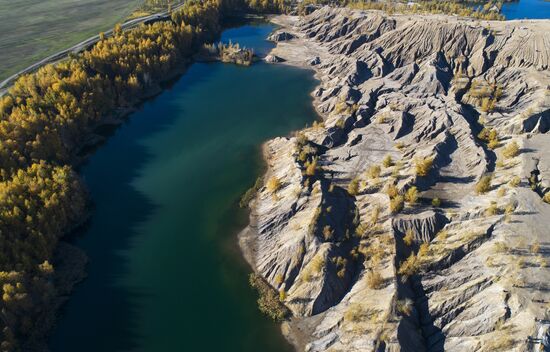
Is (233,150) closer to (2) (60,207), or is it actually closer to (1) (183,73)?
(2) (60,207)

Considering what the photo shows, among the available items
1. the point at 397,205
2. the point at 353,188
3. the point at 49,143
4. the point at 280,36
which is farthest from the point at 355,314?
the point at 280,36

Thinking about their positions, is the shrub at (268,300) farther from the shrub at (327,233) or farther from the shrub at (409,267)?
the shrub at (409,267)

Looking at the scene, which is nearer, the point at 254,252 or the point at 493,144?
the point at 254,252

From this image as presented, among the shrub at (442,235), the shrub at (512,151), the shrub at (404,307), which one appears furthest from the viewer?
the shrub at (512,151)

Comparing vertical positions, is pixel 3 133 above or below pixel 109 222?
above

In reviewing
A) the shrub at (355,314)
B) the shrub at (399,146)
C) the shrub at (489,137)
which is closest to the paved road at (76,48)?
the shrub at (399,146)

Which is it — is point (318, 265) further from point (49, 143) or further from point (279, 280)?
point (49, 143)

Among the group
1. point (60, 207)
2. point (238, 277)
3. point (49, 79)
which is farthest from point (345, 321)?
point (49, 79)
